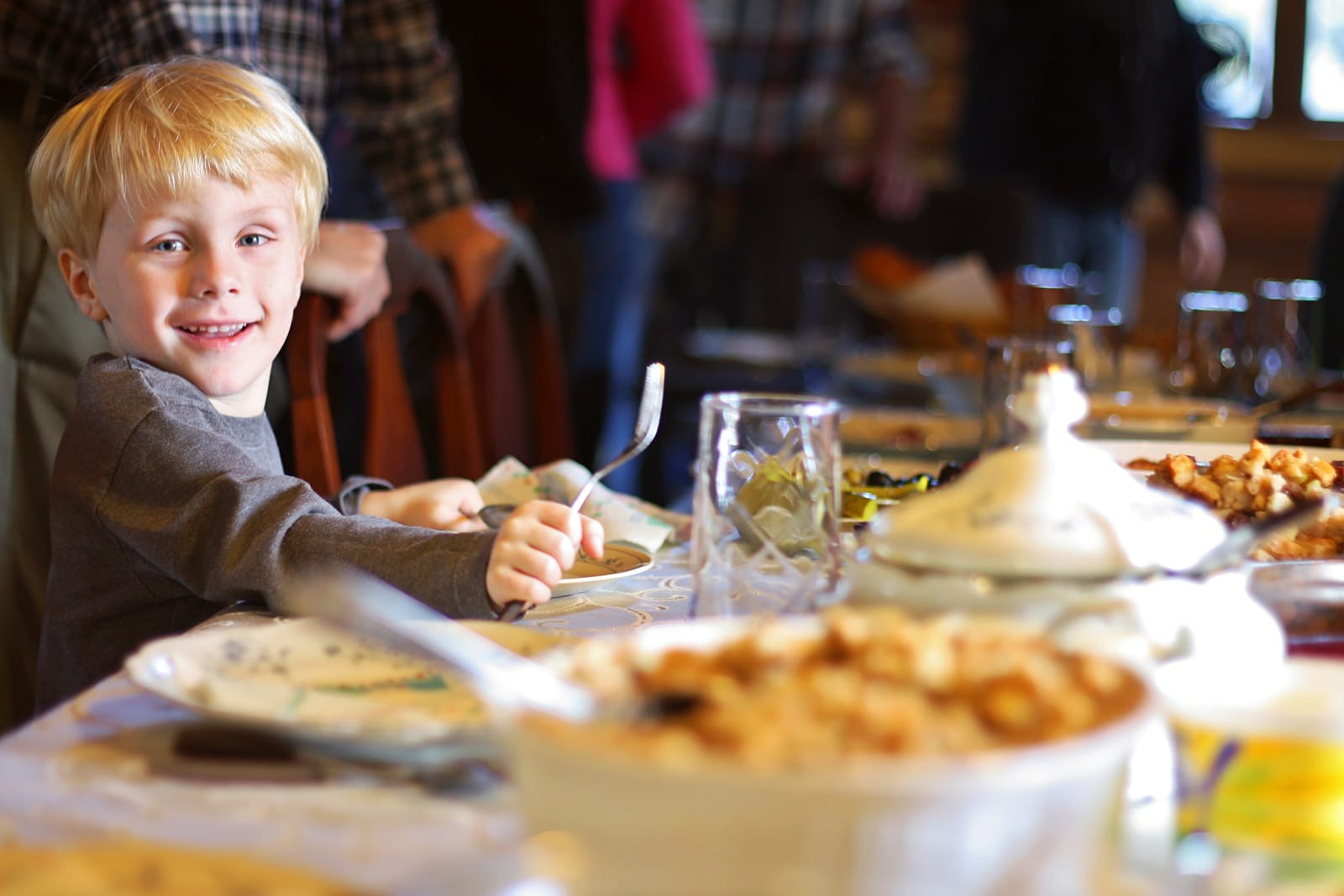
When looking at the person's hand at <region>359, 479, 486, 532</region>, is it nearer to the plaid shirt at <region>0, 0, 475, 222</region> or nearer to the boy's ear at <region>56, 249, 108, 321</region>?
the boy's ear at <region>56, 249, 108, 321</region>

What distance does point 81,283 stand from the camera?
123 centimetres

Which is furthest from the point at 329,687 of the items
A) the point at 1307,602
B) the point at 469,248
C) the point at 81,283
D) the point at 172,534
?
the point at 469,248

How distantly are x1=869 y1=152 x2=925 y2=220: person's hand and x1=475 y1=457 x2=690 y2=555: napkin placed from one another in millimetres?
3637

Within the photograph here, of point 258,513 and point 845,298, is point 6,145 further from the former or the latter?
point 845,298

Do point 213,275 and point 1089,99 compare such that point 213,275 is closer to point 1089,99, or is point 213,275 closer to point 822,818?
point 822,818

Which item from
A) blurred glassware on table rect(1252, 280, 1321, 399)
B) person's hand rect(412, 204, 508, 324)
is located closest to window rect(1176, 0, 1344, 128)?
blurred glassware on table rect(1252, 280, 1321, 399)

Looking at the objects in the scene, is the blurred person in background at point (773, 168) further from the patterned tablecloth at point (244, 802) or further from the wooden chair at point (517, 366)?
the patterned tablecloth at point (244, 802)

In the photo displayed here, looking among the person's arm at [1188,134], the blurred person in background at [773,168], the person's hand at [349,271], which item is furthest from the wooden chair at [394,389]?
the person's arm at [1188,134]

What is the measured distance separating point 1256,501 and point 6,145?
4.16 ft

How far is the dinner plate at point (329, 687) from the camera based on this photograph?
0.60m

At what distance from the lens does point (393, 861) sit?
0.52 meters

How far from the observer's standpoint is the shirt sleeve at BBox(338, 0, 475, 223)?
2111mm

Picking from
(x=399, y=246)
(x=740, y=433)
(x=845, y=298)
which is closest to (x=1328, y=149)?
(x=845, y=298)

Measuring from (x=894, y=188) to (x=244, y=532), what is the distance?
4132 millimetres
